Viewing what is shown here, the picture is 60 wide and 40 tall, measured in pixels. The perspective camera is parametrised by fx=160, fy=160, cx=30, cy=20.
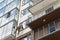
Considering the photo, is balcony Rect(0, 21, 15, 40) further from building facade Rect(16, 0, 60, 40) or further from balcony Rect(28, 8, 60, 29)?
balcony Rect(28, 8, 60, 29)

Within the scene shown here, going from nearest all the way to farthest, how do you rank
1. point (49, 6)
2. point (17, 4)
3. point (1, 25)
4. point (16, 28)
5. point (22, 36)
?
point (49, 6), point (22, 36), point (16, 28), point (1, 25), point (17, 4)

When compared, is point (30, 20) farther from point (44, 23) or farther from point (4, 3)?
point (4, 3)

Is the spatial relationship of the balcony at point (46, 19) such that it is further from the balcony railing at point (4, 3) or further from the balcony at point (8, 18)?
the balcony railing at point (4, 3)

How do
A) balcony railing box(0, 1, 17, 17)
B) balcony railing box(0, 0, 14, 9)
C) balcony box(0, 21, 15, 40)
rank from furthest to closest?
balcony railing box(0, 0, 14, 9) → balcony railing box(0, 1, 17, 17) → balcony box(0, 21, 15, 40)

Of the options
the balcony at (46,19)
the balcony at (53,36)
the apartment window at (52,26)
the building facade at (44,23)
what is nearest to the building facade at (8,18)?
the building facade at (44,23)

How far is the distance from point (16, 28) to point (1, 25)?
2601mm

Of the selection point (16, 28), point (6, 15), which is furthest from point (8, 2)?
point (16, 28)

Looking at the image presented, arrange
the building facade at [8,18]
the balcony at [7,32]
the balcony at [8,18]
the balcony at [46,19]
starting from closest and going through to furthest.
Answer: the balcony at [46,19], the balcony at [7,32], the building facade at [8,18], the balcony at [8,18]

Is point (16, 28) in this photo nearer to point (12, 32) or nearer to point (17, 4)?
point (12, 32)

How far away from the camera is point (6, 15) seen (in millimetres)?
20328

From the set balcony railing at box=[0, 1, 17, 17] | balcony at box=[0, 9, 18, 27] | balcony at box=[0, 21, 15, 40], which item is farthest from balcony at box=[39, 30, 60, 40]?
balcony railing at box=[0, 1, 17, 17]

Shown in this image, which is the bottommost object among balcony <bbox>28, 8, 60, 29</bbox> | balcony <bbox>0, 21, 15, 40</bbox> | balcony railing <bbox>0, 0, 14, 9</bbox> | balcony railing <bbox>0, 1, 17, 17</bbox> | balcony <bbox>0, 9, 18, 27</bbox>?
balcony <bbox>28, 8, 60, 29</bbox>

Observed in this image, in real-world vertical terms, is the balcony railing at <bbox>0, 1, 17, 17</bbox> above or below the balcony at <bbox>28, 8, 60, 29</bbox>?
above

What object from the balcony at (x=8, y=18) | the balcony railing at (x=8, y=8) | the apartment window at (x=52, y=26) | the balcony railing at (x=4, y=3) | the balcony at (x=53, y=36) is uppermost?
the balcony railing at (x=4, y=3)
